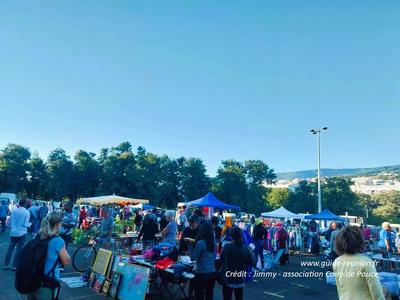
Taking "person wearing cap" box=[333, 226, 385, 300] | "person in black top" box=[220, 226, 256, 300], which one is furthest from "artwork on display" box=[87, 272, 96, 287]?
"person wearing cap" box=[333, 226, 385, 300]

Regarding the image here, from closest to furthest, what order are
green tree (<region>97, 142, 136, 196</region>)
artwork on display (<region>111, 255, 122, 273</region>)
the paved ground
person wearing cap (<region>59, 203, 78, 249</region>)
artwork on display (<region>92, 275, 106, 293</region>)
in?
the paved ground → artwork on display (<region>111, 255, 122, 273</region>) → artwork on display (<region>92, 275, 106, 293</region>) → person wearing cap (<region>59, 203, 78, 249</region>) → green tree (<region>97, 142, 136, 196</region>)

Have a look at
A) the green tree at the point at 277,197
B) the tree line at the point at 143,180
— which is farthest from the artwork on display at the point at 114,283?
the green tree at the point at 277,197

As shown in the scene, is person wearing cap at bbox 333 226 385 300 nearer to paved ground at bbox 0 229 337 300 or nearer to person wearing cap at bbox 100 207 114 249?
paved ground at bbox 0 229 337 300

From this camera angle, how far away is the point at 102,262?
727cm

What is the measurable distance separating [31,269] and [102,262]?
4.34m

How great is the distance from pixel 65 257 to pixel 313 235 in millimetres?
16247

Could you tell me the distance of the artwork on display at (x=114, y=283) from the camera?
6.49m

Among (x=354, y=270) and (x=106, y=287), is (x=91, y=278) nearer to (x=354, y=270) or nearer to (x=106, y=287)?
(x=106, y=287)

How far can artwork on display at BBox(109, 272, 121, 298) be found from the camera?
6.49 meters

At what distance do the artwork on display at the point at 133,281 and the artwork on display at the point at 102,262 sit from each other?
0.49 metres

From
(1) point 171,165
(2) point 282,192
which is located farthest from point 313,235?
(2) point 282,192

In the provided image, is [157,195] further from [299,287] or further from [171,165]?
[299,287]

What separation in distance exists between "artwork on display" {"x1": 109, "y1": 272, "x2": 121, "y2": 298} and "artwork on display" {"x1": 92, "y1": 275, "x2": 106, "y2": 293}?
358mm

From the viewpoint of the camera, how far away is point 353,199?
60.2 metres
